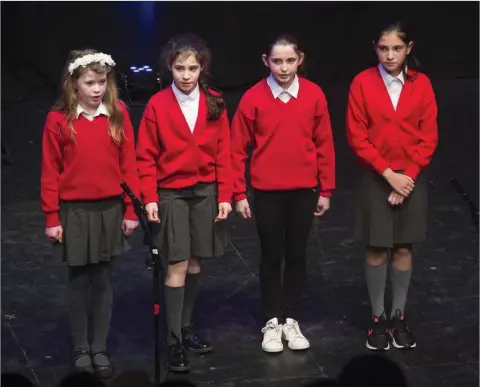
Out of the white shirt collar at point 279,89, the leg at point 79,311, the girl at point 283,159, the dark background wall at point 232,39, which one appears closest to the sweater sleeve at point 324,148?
the girl at point 283,159

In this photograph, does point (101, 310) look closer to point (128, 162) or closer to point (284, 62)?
point (128, 162)

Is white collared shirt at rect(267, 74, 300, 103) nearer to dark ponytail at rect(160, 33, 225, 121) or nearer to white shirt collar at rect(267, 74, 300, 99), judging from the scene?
white shirt collar at rect(267, 74, 300, 99)

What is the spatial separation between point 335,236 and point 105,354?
207 cm

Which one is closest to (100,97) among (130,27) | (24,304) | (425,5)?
(24,304)

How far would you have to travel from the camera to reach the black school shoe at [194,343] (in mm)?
4027

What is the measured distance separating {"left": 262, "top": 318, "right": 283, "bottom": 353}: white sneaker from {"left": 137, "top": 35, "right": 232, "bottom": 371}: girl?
1.18 ft

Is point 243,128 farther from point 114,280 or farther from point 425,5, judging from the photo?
point 425,5

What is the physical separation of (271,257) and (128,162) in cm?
73

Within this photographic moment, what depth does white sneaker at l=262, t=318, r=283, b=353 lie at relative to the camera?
4.02 m

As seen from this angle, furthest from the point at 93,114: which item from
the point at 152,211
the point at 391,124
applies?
the point at 391,124

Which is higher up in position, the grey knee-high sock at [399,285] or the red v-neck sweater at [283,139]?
the red v-neck sweater at [283,139]

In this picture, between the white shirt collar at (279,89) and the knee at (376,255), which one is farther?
the knee at (376,255)

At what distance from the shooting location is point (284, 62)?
12.5 ft

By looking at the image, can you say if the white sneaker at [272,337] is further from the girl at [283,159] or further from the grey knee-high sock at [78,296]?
the grey knee-high sock at [78,296]
